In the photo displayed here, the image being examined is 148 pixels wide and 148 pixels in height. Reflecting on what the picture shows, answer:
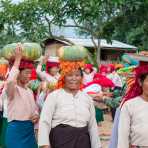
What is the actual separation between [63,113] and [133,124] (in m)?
0.98

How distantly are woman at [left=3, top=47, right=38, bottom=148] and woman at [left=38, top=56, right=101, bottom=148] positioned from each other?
0.68m

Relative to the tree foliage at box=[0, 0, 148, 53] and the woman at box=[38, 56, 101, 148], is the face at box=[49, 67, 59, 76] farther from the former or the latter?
the tree foliage at box=[0, 0, 148, 53]

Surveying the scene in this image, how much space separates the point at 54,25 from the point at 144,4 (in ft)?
15.5

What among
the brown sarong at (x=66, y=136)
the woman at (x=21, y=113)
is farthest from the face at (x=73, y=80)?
the woman at (x=21, y=113)

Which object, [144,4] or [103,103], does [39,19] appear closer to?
[144,4]

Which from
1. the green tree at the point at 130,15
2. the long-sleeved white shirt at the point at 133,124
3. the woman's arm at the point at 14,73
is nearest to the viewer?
the long-sleeved white shirt at the point at 133,124

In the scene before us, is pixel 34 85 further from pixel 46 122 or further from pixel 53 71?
pixel 46 122

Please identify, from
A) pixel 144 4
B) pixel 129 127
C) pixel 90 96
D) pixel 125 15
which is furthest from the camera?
pixel 125 15

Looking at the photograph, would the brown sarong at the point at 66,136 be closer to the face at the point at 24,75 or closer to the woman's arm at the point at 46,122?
the woman's arm at the point at 46,122

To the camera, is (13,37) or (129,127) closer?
(129,127)

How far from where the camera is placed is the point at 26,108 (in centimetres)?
596

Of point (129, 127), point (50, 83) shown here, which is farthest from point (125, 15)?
point (129, 127)

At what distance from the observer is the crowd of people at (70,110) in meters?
4.49

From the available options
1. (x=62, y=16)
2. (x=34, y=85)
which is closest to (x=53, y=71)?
(x=34, y=85)
